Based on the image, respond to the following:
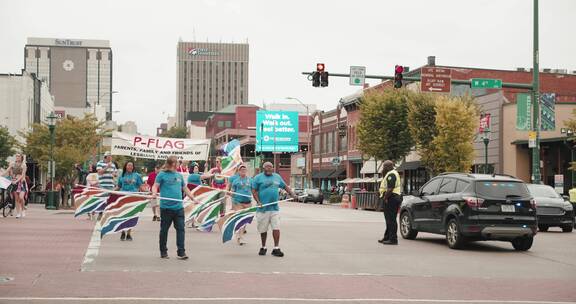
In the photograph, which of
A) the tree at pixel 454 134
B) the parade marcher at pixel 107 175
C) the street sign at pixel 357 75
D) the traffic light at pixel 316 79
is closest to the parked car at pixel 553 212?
the street sign at pixel 357 75

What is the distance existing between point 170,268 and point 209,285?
1.78 meters

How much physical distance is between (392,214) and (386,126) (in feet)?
108

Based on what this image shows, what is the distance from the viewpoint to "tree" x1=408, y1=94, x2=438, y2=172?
45719 mm

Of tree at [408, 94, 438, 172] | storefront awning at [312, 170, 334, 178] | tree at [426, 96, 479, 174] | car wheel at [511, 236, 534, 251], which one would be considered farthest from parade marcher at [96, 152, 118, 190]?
storefront awning at [312, 170, 334, 178]

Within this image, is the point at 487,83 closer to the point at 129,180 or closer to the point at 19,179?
the point at 129,180

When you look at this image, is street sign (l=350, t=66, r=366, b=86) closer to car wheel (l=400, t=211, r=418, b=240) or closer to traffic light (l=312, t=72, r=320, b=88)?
traffic light (l=312, t=72, r=320, b=88)

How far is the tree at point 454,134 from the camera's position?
142 feet

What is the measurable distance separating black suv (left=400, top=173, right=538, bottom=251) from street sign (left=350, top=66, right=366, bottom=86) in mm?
10767

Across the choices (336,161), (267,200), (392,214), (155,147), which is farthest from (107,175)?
(336,161)

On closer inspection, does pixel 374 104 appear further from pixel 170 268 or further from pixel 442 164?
pixel 170 268

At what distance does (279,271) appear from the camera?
38.5ft

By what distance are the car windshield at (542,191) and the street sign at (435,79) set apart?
17.4ft

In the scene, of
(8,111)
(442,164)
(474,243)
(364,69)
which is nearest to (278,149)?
(8,111)

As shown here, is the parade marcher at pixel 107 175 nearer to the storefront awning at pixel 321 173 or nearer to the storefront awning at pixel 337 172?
the storefront awning at pixel 337 172
